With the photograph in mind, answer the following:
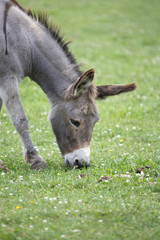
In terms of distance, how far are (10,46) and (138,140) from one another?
3.36 metres

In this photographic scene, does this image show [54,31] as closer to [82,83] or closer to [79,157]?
[82,83]

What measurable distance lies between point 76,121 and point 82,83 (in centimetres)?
59

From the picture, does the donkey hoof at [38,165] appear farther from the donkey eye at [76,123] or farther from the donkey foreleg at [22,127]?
the donkey eye at [76,123]

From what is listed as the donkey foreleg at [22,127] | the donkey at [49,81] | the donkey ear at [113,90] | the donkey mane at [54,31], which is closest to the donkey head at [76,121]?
the donkey at [49,81]

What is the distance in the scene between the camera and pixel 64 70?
599 cm

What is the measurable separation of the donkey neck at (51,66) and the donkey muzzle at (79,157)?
3.39 feet

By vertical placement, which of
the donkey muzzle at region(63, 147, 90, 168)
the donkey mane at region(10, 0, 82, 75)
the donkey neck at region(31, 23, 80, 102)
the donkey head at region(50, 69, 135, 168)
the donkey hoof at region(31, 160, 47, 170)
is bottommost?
the donkey hoof at region(31, 160, 47, 170)

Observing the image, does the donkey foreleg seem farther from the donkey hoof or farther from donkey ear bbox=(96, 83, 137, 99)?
donkey ear bbox=(96, 83, 137, 99)

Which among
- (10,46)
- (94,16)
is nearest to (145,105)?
(10,46)

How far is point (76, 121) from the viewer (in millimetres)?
5547

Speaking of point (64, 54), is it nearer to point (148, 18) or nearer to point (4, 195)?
point (4, 195)

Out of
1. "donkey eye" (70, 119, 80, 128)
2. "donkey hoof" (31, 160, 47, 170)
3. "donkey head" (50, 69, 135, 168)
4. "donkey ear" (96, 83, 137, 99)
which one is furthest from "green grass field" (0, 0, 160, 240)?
"donkey eye" (70, 119, 80, 128)

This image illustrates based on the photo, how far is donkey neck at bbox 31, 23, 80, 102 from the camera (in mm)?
5953

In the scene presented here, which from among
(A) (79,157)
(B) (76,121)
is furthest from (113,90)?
(A) (79,157)
